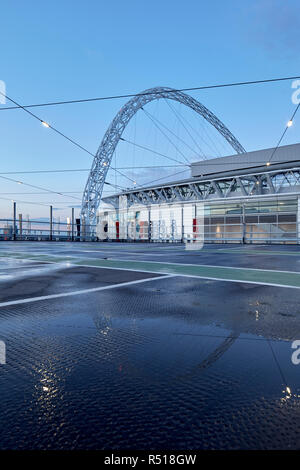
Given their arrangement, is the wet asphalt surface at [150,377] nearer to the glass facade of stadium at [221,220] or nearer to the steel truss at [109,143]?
the glass facade of stadium at [221,220]

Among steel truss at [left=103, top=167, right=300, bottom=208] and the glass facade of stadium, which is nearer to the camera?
the glass facade of stadium

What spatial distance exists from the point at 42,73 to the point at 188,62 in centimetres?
2268

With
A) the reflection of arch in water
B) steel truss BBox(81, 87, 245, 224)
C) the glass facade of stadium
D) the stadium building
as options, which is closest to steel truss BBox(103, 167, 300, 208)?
the stadium building

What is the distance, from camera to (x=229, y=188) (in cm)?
2762

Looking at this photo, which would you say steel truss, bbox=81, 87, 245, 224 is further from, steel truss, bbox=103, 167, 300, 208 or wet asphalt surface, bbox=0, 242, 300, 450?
wet asphalt surface, bbox=0, 242, 300, 450

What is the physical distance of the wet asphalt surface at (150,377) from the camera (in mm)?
692

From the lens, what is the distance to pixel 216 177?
29.3m

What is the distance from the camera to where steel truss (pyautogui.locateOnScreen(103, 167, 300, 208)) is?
25.1 m

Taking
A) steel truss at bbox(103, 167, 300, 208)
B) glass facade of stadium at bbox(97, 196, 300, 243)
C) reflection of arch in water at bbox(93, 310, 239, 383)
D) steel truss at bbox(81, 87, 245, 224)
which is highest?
steel truss at bbox(81, 87, 245, 224)

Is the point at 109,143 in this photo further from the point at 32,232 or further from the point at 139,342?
the point at 139,342

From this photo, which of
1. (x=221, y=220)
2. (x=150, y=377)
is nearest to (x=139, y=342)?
(x=150, y=377)

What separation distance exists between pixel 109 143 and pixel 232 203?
91.9ft

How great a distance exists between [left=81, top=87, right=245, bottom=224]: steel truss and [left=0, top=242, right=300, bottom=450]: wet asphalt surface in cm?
4548

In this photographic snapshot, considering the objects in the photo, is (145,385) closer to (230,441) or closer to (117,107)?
(230,441)
